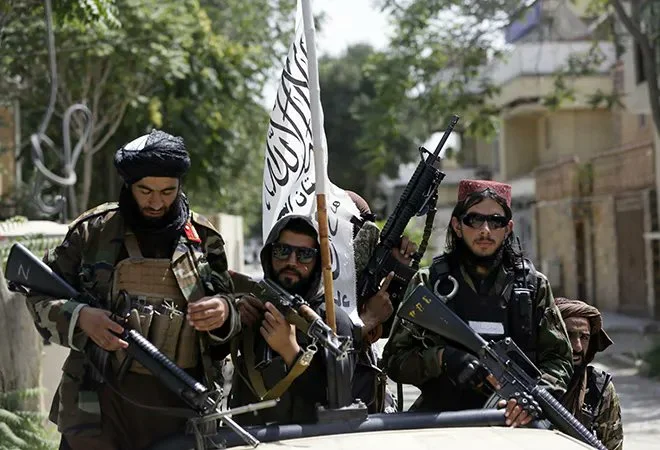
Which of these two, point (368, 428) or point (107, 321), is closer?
point (368, 428)

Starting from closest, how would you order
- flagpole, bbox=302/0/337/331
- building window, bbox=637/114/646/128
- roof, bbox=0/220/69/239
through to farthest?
flagpole, bbox=302/0/337/331 < roof, bbox=0/220/69/239 < building window, bbox=637/114/646/128

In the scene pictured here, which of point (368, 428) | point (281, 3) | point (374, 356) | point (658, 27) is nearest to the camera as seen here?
point (368, 428)

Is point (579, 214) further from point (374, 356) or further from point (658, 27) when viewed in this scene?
point (374, 356)

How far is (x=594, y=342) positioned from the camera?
4973mm

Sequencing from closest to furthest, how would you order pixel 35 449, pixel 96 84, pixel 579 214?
pixel 35 449 → pixel 96 84 → pixel 579 214

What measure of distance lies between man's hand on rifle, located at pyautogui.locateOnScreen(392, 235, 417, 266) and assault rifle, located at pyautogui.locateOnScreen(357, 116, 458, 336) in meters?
0.02

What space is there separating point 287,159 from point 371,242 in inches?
32.5

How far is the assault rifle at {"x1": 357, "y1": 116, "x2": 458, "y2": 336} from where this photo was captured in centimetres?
495

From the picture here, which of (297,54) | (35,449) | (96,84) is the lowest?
(35,449)

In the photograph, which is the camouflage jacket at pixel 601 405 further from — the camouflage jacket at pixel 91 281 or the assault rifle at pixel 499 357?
the camouflage jacket at pixel 91 281

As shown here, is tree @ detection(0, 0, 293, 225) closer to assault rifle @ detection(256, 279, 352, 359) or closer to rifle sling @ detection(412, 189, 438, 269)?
rifle sling @ detection(412, 189, 438, 269)

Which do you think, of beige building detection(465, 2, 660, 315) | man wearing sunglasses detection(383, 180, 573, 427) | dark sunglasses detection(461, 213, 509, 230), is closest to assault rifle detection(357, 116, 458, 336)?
man wearing sunglasses detection(383, 180, 573, 427)

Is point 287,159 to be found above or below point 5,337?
above

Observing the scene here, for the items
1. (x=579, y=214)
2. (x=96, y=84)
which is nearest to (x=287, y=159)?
(x=96, y=84)
